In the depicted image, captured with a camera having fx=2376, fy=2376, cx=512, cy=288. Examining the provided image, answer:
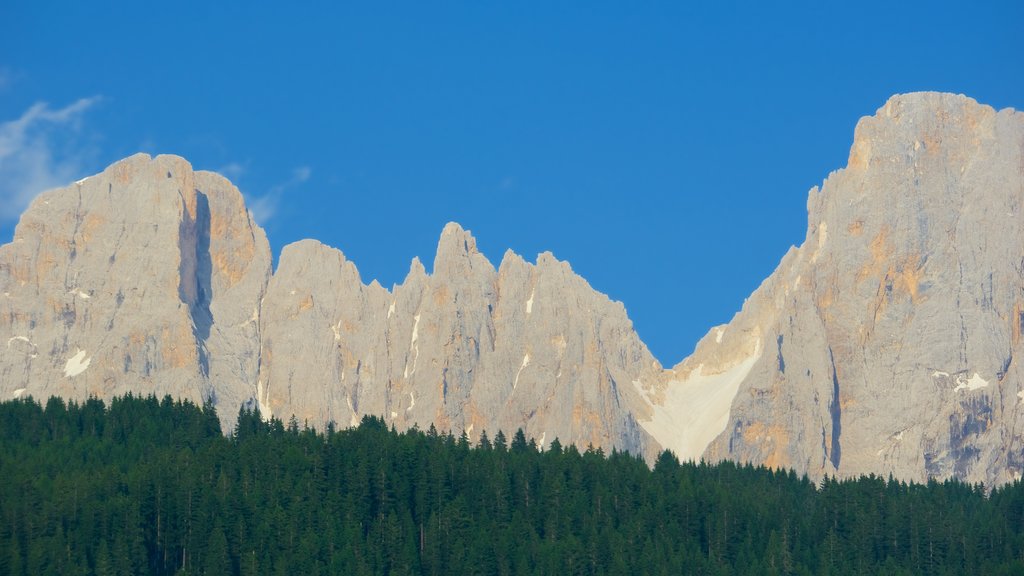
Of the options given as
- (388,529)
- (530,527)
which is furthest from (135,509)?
(530,527)

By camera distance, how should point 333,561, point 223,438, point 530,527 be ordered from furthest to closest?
point 223,438
point 530,527
point 333,561

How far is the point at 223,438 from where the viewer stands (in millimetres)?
190625

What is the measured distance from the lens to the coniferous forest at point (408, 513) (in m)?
167

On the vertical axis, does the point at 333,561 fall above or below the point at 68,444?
below

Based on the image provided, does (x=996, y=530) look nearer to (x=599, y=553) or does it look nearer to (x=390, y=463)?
(x=599, y=553)

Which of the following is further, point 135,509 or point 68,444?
point 68,444

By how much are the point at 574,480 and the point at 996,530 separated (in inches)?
1301

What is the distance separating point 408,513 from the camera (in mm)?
178375

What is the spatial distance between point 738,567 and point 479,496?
20875mm

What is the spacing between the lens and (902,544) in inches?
7210

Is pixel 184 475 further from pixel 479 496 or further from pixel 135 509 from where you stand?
pixel 479 496

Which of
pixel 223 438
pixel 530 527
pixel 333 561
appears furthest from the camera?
pixel 223 438

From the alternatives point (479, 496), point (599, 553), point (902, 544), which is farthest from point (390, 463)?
point (902, 544)

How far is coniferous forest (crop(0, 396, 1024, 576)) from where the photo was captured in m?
167
